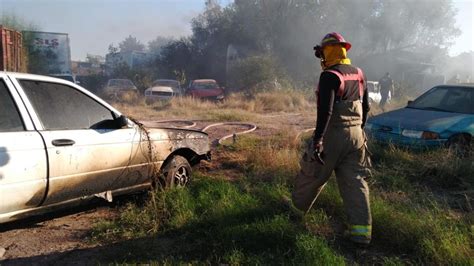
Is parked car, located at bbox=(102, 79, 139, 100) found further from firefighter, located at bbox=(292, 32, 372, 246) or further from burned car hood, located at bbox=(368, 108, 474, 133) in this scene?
firefighter, located at bbox=(292, 32, 372, 246)

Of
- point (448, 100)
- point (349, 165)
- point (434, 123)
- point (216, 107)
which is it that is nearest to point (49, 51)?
point (216, 107)

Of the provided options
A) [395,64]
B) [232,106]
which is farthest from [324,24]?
[232,106]

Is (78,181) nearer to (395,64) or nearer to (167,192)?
(167,192)

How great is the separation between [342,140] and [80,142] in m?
2.32

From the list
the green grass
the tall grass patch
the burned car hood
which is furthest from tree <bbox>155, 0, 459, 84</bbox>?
the tall grass patch

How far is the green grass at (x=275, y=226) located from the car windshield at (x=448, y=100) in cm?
240

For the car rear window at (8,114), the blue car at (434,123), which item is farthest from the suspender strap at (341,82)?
the blue car at (434,123)

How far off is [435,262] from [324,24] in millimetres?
34165

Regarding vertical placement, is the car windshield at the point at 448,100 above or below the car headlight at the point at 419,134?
above

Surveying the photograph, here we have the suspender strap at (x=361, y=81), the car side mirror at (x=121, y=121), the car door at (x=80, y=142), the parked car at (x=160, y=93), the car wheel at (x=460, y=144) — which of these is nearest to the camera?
the car door at (x=80, y=142)

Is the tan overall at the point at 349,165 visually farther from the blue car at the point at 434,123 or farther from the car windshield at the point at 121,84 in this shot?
the car windshield at the point at 121,84

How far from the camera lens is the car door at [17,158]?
3242 millimetres

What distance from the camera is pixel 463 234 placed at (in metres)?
3.60

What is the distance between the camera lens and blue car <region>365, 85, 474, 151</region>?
6.64m
